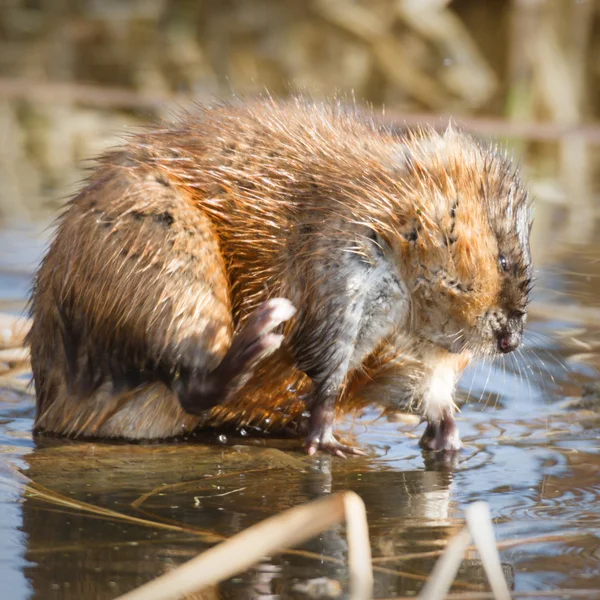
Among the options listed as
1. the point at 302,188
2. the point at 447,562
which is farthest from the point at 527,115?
the point at 447,562

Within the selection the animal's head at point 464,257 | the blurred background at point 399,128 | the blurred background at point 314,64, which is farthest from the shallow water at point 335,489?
the blurred background at point 314,64

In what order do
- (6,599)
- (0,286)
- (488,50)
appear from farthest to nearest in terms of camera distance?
(488,50) < (0,286) < (6,599)

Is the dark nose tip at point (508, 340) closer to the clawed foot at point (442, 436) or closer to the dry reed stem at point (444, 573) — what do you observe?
the clawed foot at point (442, 436)

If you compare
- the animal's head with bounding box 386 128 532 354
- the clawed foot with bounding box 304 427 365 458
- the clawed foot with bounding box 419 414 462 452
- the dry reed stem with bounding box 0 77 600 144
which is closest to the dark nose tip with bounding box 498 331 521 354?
the animal's head with bounding box 386 128 532 354

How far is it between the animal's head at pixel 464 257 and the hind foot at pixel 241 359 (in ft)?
1.51

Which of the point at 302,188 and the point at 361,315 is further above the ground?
the point at 302,188

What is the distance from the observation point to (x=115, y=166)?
12.9 feet

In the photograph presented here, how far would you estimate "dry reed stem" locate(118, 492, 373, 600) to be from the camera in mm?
2158

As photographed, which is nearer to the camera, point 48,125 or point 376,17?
point 48,125

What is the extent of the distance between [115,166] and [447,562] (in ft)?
6.92

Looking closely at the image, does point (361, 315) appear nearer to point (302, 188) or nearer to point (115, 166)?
point (302, 188)

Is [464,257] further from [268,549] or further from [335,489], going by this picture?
[268,549]

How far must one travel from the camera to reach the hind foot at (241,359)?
362 centimetres

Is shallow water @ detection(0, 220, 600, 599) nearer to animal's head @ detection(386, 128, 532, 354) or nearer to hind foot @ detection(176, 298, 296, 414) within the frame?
hind foot @ detection(176, 298, 296, 414)
